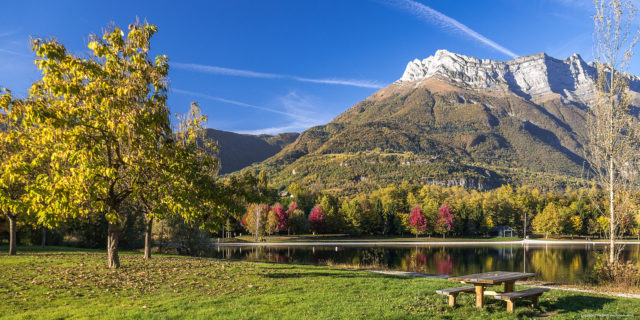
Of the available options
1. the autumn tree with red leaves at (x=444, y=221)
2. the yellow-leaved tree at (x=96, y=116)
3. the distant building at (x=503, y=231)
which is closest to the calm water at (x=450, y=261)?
the yellow-leaved tree at (x=96, y=116)

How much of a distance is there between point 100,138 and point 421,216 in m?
79.2

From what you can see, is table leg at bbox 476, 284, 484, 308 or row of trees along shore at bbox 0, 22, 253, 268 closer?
table leg at bbox 476, 284, 484, 308

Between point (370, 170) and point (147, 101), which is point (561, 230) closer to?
point (370, 170)

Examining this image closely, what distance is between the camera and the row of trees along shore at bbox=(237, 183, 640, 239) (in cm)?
8012

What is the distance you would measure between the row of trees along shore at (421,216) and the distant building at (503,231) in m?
1.36

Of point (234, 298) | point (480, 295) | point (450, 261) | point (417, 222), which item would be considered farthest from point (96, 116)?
point (417, 222)

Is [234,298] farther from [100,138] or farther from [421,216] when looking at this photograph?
[421,216]

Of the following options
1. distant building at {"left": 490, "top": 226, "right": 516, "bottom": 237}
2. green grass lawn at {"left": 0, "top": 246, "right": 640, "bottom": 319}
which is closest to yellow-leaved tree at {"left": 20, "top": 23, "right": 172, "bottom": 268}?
green grass lawn at {"left": 0, "top": 246, "right": 640, "bottom": 319}

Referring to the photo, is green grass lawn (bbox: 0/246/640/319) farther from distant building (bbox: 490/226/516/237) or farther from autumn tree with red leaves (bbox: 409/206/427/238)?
distant building (bbox: 490/226/516/237)

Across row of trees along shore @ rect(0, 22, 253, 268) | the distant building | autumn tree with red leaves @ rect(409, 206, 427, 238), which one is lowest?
the distant building

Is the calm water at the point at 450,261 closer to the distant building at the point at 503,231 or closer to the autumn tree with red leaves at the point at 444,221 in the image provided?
the autumn tree with red leaves at the point at 444,221

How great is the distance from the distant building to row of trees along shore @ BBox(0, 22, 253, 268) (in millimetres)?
96014

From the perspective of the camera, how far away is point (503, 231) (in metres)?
98.1

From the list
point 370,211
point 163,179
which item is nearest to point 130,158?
point 163,179
